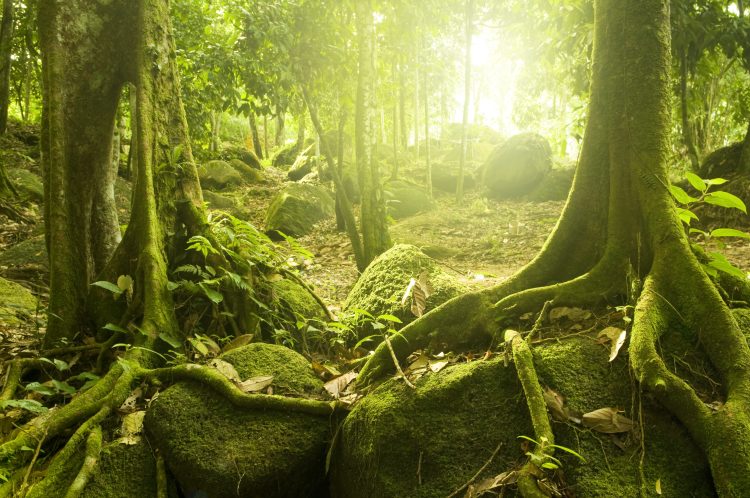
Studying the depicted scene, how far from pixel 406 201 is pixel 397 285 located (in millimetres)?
10158

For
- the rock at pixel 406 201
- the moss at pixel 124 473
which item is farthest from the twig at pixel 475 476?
the rock at pixel 406 201

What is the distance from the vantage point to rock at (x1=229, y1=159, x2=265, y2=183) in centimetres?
1875

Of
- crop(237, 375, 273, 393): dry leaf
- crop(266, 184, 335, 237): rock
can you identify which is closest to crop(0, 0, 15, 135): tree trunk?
crop(266, 184, 335, 237): rock

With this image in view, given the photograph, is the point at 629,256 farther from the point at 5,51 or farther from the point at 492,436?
the point at 5,51

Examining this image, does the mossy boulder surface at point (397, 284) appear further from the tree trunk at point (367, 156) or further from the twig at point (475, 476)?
the tree trunk at point (367, 156)

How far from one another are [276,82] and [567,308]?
7032mm

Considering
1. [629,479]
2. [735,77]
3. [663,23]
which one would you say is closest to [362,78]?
[663,23]

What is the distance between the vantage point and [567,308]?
289cm

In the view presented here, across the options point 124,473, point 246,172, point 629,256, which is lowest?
point 124,473

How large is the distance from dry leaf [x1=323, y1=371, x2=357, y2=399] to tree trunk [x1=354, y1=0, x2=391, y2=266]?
438cm

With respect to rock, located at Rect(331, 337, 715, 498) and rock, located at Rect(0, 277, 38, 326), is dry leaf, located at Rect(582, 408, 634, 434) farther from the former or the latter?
rock, located at Rect(0, 277, 38, 326)

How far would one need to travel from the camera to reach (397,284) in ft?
14.4

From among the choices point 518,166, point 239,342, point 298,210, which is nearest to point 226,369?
point 239,342

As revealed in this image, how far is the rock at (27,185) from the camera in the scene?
34.0 ft
